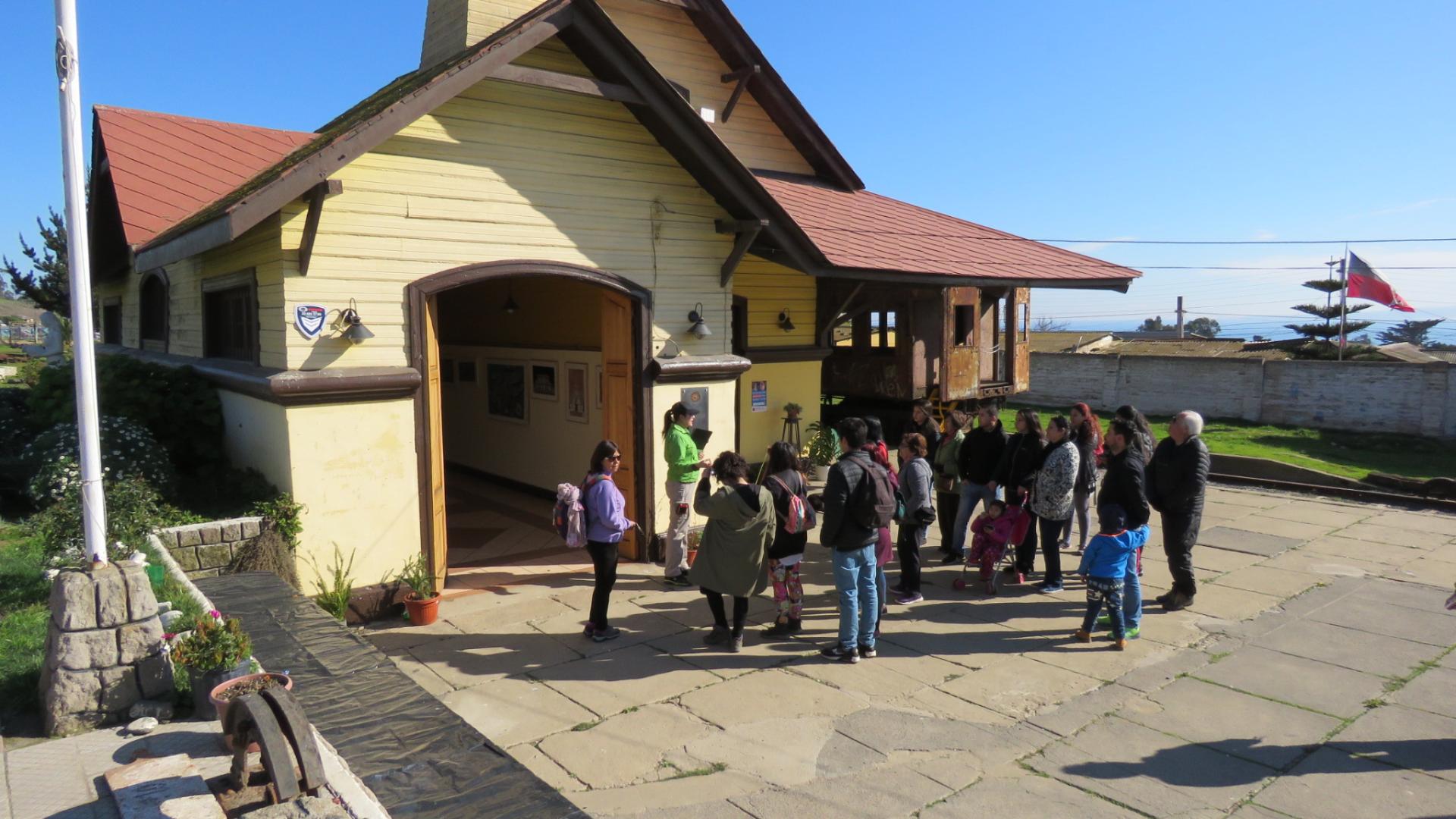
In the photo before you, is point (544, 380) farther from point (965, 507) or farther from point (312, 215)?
point (965, 507)

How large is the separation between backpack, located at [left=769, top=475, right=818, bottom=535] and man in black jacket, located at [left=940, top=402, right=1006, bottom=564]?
8.92ft

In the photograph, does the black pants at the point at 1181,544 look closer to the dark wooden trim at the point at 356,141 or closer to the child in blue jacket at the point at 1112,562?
the child in blue jacket at the point at 1112,562

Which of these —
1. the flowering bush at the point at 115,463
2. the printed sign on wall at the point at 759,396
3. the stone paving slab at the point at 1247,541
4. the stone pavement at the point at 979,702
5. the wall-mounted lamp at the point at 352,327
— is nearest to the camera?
the stone pavement at the point at 979,702

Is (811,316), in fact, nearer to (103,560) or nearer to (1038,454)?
(1038,454)

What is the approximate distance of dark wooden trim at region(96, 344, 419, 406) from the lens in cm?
722

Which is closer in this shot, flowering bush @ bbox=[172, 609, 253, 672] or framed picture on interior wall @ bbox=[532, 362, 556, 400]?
flowering bush @ bbox=[172, 609, 253, 672]

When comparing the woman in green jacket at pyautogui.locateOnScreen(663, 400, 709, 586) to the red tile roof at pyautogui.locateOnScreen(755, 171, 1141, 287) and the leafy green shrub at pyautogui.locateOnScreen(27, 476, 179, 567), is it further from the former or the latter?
the leafy green shrub at pyautogui.locateOnScreen(27, 476, 179, 567)

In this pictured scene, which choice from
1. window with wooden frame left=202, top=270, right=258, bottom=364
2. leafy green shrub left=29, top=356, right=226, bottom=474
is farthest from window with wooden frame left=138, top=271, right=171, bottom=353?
leafy green shrub left=29, top=356, right=226, bottom=474

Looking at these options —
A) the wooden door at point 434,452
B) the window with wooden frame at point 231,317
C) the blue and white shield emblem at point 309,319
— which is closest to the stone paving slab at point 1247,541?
the wooden door at point 434,452

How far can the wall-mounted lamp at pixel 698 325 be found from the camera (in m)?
9.84

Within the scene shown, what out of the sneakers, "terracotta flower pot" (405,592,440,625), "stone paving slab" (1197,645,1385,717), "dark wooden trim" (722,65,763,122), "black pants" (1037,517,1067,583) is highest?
"dark wooden trim" (722,65,763,122)

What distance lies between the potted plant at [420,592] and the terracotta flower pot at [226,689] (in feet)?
11.0

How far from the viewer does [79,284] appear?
14.8 ft

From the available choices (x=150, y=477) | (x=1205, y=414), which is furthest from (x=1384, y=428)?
(x=150, y=477)
